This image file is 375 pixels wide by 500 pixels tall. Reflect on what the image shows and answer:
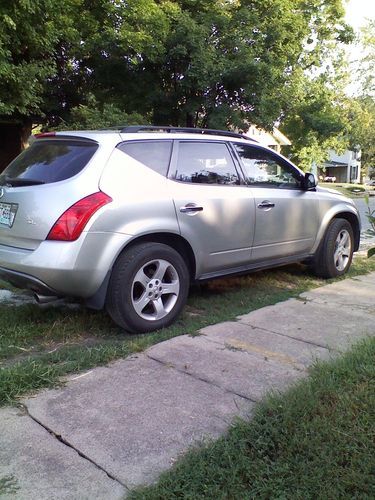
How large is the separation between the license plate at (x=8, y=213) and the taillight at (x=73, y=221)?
1.58ft

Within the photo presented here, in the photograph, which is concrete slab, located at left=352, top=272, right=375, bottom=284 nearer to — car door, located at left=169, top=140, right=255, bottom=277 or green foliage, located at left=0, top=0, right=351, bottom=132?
car door, located at left=169, top=140, right=255, bottom=277

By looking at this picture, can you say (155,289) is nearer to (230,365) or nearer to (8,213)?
(230,365)

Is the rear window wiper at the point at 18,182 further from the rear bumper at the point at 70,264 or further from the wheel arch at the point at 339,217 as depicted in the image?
the wheel arch at the point at 339,217

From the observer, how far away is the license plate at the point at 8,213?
14.3ft

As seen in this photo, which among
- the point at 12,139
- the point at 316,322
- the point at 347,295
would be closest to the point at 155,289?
the point at 316,322

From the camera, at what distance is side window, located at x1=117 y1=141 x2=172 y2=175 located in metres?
4.56

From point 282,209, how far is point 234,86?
9148 mm

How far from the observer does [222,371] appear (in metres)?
3.70

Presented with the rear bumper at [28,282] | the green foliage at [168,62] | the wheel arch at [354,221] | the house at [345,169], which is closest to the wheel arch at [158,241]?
the rear bumper at [28,282]

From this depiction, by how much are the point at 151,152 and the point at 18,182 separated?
1183mm

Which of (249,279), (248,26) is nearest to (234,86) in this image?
(248,26)

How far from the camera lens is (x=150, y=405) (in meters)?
3.21

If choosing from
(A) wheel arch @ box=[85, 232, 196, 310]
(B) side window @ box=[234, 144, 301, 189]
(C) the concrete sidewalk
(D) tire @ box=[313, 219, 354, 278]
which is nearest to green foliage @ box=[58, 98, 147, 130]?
(B) side window @ box=[234, 144, 301, 189]

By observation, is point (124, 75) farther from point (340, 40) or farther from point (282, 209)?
point (340, 40)
